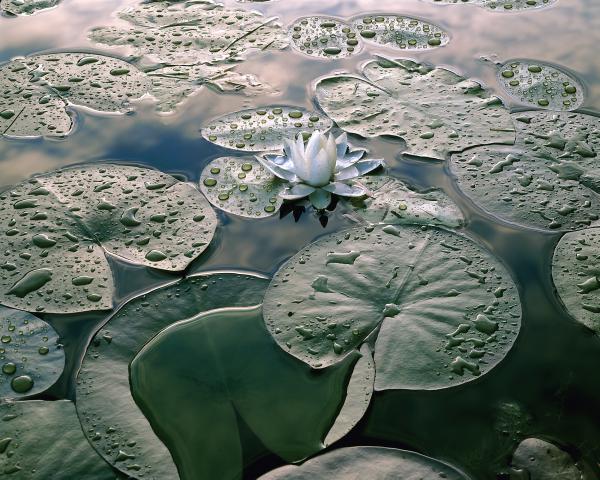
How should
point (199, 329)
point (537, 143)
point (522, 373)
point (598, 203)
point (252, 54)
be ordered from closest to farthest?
point (522, 373) < point (199, 329) < point (598, 203) < point (537, 143) < point (252, 54)

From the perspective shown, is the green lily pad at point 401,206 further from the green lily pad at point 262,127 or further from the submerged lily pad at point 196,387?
the submerged lily pad at point 196,387

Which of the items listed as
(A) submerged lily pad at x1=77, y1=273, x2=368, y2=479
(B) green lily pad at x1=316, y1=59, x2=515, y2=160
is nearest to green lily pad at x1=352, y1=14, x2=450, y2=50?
(B) green lily pad at x1=316, y1=59, x2=515, y2=160

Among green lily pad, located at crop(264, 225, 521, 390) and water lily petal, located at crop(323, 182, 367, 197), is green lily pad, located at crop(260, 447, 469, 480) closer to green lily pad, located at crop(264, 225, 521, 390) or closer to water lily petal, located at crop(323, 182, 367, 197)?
green lily pad, located at crop(264, 225, 521, 390)

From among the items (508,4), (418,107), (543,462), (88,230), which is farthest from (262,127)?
(508,4)

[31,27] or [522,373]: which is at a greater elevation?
[31,27]

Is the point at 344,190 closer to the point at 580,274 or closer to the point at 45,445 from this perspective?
the point at 580,274

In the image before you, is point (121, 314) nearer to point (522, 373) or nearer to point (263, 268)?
point (263, 268)

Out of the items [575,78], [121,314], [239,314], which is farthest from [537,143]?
[121,314]
